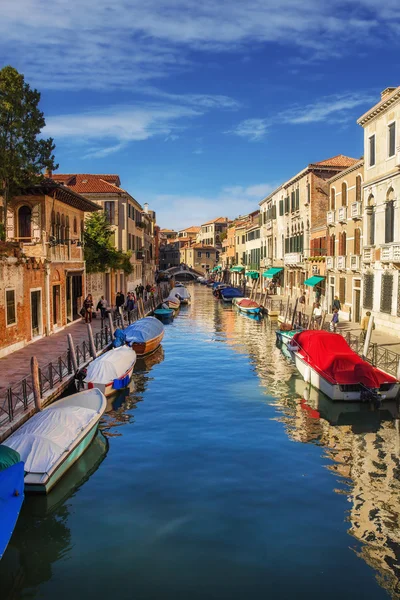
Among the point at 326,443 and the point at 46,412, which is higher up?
the point at 46,412

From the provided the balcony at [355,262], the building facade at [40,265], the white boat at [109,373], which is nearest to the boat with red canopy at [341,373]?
the white boat at [109,373]

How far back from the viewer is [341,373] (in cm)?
1563

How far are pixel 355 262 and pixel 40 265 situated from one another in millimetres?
16020

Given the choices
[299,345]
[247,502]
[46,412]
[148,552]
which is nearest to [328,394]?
[299,345]

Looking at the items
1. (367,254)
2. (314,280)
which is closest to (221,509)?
(367,254)

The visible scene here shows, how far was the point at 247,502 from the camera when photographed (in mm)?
9438

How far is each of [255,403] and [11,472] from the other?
9.15m

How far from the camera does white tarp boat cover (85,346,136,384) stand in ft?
52.2

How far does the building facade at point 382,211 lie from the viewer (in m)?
22.7

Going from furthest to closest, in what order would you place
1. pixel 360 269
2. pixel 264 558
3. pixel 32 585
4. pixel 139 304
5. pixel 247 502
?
pixel 139 304 → pixel 360 269 → pixel 247 502 → pixel 264 558 → pixel 32 585

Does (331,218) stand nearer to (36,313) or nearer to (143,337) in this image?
(143,337)

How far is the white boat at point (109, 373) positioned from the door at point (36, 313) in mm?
5898

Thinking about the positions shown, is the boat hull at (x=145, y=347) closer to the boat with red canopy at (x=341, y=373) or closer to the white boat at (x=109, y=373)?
the white boat at (x=109, y=373)

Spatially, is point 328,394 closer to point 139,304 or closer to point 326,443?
point 326,443
